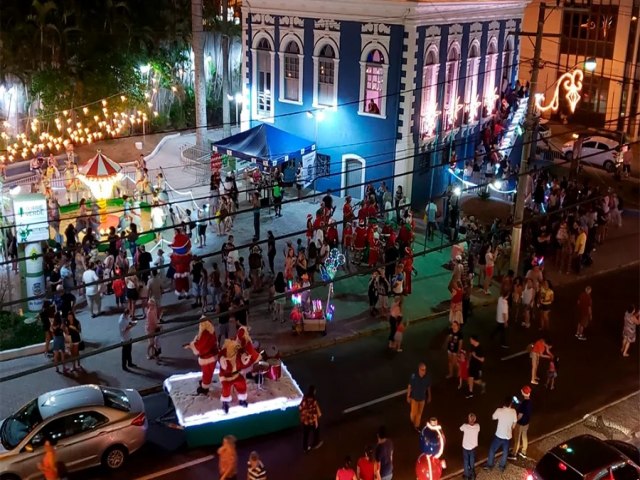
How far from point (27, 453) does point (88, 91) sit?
95.6ft

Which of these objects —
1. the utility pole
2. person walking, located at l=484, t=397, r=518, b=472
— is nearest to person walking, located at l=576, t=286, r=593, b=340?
the utility pole

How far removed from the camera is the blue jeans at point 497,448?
12953 millimetres

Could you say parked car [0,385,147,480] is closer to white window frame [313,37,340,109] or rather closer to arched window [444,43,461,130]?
white window frame [313,37,340,109]

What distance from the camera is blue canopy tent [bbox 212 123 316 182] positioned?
86.6 ft

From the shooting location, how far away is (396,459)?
44.3ft

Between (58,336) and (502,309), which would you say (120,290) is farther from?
(502,309)

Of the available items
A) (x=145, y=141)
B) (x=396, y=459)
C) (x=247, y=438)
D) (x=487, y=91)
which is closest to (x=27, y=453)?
(x=247, y=438)

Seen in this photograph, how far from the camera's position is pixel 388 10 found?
26172mm

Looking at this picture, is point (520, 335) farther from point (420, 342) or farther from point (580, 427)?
point (580, 427)

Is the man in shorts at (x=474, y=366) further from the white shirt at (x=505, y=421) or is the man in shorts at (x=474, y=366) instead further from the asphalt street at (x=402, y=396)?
the white shirt at (x=505, y=421)

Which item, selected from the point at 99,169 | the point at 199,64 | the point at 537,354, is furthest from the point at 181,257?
the point at 199,64

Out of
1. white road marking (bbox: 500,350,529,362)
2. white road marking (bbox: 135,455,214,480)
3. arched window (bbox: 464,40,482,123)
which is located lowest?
white road marking (bbox: 500,350,529,362)

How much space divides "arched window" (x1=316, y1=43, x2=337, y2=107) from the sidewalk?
1635 centimetres

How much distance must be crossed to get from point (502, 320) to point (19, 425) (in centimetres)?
1053
